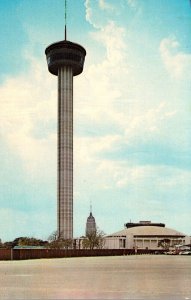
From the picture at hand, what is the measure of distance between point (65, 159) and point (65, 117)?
13.2 meters

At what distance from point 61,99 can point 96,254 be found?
78.4 metres

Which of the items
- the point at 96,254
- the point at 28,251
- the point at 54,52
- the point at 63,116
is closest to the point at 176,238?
the point at 63,116

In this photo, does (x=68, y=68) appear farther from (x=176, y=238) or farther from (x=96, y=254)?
(x=96, y=254)

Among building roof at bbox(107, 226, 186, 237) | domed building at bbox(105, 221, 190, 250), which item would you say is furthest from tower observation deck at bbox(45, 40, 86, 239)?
building roof at bbox(107, 226, 186, 237)

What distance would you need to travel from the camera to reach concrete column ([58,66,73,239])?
16425 cm

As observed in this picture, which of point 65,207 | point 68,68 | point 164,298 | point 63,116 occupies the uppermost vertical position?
point 68,68

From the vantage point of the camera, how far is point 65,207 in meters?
165

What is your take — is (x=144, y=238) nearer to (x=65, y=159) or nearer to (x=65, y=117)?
(x=65, y=159)

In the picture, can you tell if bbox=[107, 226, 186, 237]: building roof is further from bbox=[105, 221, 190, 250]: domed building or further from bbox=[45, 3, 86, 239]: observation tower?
bbox=[45, 3, 86, 239]: observation tower

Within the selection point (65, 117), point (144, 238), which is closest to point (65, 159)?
point (65, 117)

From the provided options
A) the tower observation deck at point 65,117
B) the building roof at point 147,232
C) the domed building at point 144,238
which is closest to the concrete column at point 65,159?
the tower observation deck at point 65,117

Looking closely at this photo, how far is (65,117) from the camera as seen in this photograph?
168625mm

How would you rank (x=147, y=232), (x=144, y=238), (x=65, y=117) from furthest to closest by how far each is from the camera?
(x=147, y=232) → (x=144, y=238) → (x=65, y=117)

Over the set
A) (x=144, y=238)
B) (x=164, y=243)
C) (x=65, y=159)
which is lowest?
(x=164, y=243)
